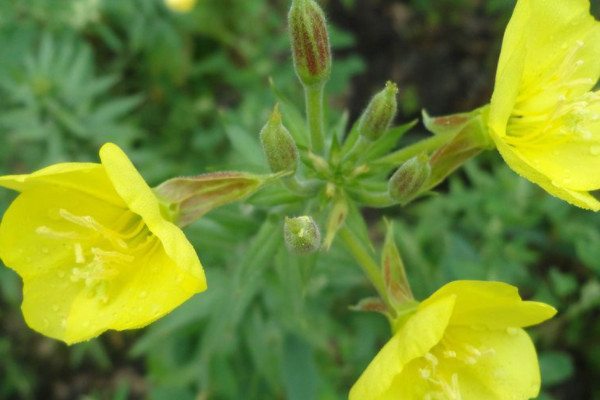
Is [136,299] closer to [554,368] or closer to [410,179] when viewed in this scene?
[410,179]

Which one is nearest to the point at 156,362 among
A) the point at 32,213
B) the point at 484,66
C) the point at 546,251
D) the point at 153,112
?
the point at 153,112

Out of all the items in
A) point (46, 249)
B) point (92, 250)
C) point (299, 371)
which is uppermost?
point (92, 250)

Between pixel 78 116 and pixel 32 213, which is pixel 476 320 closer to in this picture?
pixel 32 213

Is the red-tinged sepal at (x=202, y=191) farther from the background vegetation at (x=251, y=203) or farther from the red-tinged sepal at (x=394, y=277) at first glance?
the red-tinged sepal at (x=394, y=277)

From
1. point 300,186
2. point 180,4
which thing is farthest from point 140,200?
point 180,4

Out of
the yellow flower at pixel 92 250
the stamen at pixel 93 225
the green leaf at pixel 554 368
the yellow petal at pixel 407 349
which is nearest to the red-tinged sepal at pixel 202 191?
the yellow flower at pixel 92 250
